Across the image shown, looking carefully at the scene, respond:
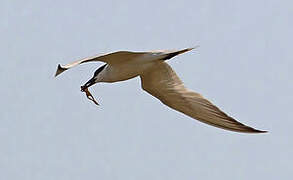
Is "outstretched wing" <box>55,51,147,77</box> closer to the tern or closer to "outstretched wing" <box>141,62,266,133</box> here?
the tern

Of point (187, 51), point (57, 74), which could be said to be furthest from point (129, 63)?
point (57, 74)

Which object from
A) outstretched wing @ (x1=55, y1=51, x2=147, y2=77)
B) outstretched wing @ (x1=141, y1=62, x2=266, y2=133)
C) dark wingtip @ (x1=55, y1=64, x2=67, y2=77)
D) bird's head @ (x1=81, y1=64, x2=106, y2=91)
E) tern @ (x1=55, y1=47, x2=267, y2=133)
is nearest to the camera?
dark wingtip @ (x1=55, y1=64, x2=67, y2=77)

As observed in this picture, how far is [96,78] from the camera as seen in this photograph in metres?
12.7

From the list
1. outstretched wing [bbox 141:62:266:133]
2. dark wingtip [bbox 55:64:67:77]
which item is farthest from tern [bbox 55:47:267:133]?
dark wingtip [bbox 55:64:67:77]

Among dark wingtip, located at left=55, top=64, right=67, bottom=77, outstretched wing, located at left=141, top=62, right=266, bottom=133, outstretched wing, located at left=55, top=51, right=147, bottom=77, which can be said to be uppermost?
outstretched wing, located at left=55, top=51, right=147, bottom=77

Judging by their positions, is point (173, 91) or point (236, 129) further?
point (173, 91)

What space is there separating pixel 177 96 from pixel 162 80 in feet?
1.09

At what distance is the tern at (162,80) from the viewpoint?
11820mm

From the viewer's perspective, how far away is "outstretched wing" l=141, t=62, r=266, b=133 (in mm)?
12516

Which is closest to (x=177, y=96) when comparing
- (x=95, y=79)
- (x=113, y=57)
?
(x=95, y=79)

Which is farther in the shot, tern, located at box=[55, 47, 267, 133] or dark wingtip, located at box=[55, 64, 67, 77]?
tern, located at box=[55, 47, 267, 133]

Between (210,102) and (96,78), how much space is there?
5.52ft

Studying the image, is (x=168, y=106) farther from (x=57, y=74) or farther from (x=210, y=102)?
(x=57, y=74)

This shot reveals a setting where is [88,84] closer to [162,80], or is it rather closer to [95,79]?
[95,79]
